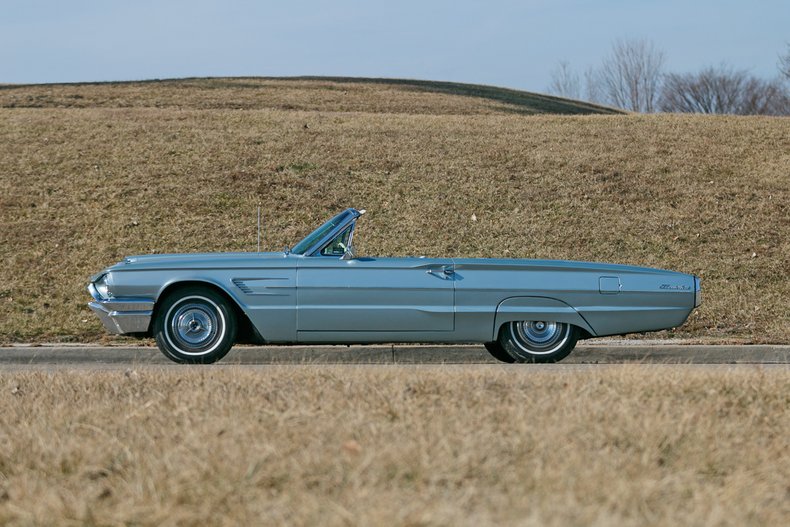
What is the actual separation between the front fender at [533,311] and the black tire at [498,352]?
0.54m

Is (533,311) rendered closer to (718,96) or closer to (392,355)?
(392,355)

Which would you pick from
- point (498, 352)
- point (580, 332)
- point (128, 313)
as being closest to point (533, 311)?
point (580, 332)

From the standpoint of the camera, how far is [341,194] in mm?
17891

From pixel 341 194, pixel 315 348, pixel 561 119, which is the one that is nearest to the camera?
pixel 315 348

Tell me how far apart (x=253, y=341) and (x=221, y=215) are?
831 centimetres

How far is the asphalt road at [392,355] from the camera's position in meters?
9.30

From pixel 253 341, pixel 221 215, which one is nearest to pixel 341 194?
pixel 221 215

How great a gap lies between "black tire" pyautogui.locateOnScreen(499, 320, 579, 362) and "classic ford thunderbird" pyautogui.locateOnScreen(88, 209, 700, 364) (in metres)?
0.02

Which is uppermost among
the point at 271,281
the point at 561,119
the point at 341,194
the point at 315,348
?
the point at 561,119

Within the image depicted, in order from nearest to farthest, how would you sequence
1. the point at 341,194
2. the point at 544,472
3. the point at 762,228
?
the point at 544,472
the point at 762,228
the point at 341,194

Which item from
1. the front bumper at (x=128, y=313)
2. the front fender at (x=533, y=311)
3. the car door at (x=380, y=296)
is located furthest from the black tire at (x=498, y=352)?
the front bumper at (x=128, y=313)

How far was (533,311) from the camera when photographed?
27.8ft

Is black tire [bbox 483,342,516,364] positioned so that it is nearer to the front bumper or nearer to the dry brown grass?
the dry brown grass

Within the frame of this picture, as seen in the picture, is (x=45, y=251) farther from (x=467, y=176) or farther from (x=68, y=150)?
(x=467, y=176)
